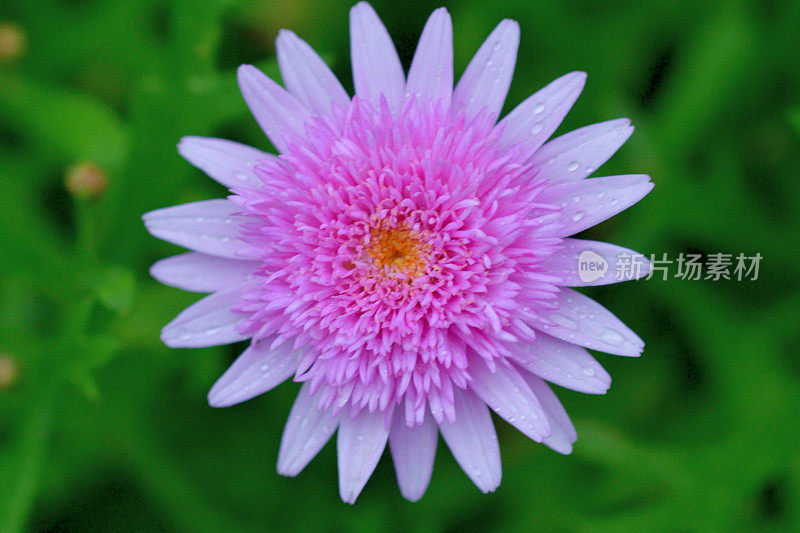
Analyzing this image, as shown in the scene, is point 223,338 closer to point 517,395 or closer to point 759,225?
point 517,395

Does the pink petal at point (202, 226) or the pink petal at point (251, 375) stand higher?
the pink petal at point (202, 226)

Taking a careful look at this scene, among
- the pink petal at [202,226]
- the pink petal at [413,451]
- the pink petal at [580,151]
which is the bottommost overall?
the pink petal at [413,451]

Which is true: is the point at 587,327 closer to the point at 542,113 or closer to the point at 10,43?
the point at 542,113

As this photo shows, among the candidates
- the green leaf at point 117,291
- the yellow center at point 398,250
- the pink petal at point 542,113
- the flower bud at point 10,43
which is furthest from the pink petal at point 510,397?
the flower bud at point 10,43

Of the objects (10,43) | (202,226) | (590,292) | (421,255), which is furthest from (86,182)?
(590,292)

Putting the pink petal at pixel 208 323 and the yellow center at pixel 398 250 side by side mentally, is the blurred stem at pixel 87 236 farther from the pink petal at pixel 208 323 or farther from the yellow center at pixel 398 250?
the yellow center at pixel 398 250

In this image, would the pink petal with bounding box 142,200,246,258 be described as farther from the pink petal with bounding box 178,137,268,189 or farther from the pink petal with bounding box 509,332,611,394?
the pink petal with bounding box 509,332,611,394

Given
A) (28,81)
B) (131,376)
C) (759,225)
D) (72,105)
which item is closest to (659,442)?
(759,225)
